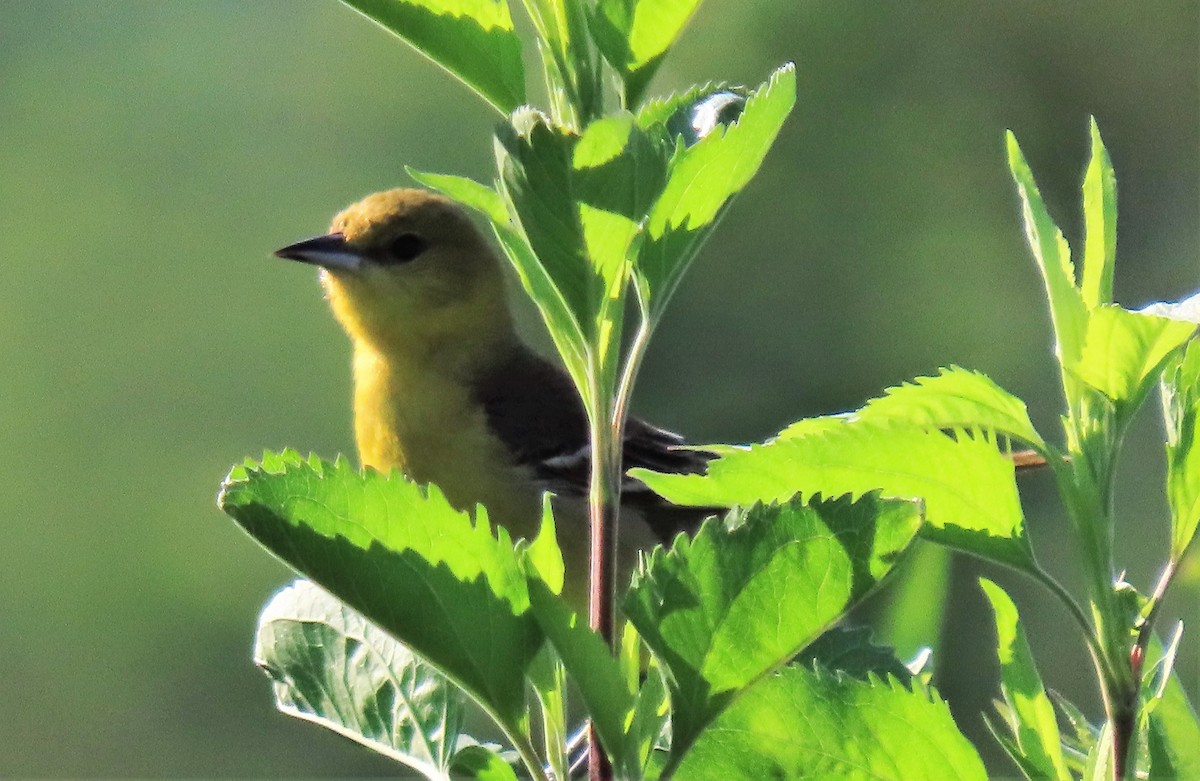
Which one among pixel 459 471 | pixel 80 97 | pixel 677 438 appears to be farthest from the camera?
pixel 80 97

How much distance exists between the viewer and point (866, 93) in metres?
13.8

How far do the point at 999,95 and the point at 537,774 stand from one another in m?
13.8

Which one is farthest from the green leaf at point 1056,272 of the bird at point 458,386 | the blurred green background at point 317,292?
the blurred green background at point 317,292

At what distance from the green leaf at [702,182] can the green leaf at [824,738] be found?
9.7 inches

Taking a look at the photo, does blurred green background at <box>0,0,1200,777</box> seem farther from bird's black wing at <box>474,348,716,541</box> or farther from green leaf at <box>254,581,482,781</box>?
green leaf at <box>254,581,482,781</box>

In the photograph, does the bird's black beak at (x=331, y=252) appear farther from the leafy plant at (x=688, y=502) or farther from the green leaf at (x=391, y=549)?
the green leaf at (x=391, y=549)

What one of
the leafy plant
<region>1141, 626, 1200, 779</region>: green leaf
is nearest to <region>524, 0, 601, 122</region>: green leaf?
the leafy plant

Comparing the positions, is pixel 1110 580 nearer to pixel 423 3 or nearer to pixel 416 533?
pixel 416 533

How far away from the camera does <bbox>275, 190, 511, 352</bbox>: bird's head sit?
3824 millimetres

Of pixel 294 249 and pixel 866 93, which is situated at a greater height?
pixel 866 93

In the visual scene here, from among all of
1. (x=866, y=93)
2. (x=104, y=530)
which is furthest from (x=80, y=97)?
(x=866, y=93)

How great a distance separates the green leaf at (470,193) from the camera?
3.14 ft

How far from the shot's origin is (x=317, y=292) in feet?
42.2

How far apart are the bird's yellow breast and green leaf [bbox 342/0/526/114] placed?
2.37 metres
